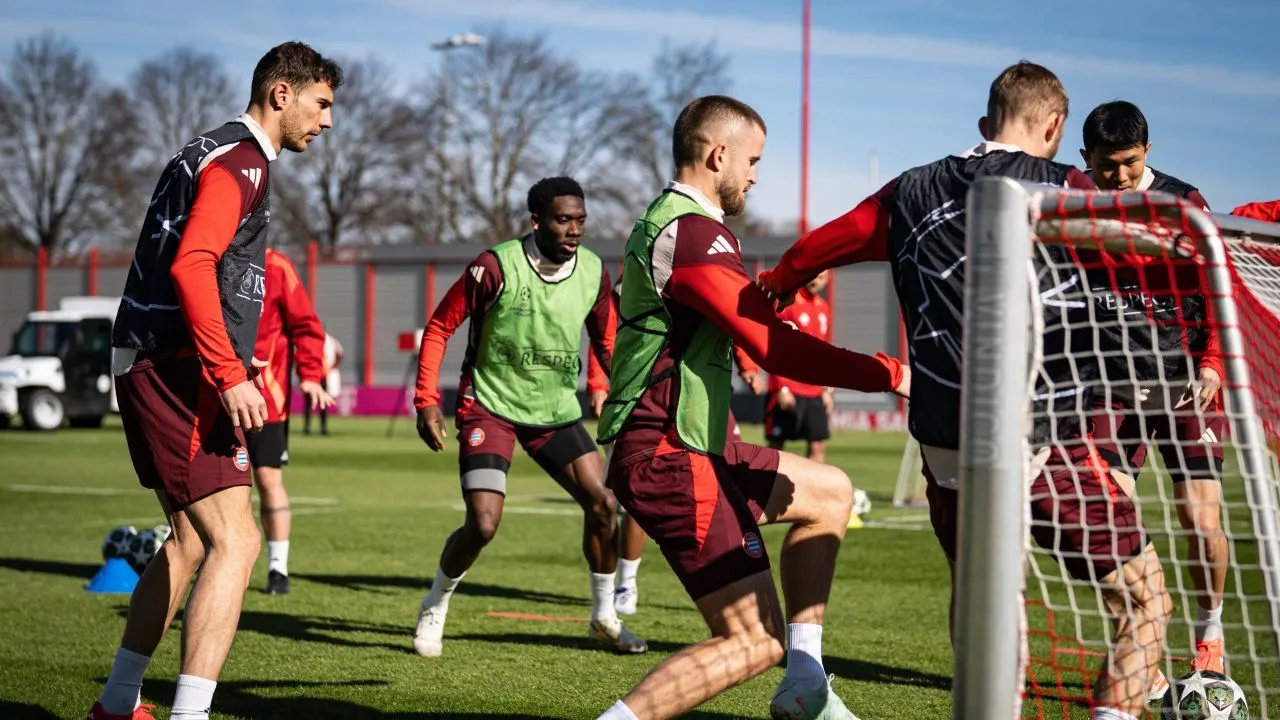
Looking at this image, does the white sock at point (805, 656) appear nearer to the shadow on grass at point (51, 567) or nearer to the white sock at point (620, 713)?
the white sock at point (620, 713)

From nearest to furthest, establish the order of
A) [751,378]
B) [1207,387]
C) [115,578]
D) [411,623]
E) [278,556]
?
[1207,387], [411,623], [115,578], [278,556], [751,378]

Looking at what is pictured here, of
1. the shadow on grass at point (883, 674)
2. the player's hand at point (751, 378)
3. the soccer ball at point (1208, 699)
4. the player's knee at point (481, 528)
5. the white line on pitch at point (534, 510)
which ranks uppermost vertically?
the player's hand at point (751, 378)

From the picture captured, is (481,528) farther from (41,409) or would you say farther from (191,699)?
(41,409)

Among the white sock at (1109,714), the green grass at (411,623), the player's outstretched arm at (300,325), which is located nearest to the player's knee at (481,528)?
the green grass at (411,623)

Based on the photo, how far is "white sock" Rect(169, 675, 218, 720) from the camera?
433 centimetres

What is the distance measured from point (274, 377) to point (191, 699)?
16.0 feet

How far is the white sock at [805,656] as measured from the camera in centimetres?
430

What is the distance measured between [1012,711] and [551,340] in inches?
173

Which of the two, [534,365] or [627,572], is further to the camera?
[627,572]

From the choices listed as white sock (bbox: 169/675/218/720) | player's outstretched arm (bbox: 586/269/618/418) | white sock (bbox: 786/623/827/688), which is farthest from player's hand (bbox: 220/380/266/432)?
player's outstretched arm (bbox: 586/269/618/418)

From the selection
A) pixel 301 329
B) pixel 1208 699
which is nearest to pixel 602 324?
pixel 301 329

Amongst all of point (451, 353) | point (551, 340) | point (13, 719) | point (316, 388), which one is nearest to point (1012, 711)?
point (13, 719)

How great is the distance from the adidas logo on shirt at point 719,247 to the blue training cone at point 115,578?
566 cm

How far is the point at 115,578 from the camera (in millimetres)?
8508
